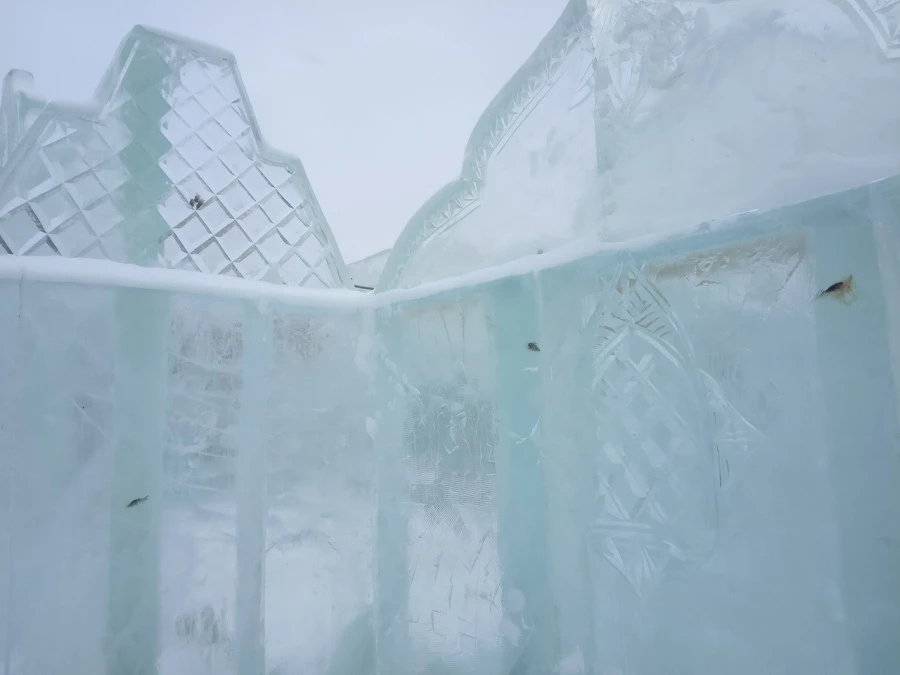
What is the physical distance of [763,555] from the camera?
1.15m

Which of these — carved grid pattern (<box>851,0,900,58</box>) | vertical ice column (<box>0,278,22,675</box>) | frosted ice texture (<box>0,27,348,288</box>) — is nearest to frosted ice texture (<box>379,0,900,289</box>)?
carved grid pattern (<box>851,0,900,58</box>)

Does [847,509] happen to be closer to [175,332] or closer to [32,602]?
[175,332]

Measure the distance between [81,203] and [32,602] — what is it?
106 centimetres

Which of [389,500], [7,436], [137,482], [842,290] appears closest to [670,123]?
[842,290]

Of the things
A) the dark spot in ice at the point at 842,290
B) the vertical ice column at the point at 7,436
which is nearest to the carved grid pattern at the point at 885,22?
the dark spot in ice at the point at 842,290

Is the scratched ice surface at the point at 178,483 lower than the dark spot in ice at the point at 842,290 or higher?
lower

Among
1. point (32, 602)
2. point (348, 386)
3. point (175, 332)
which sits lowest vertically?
point (32, 602)

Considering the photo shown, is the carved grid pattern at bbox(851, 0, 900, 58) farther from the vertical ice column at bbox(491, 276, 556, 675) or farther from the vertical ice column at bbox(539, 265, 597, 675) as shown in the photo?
the vertical ice column at bbox(491, 276, 556, 675)

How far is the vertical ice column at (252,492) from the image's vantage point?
177 centimetres

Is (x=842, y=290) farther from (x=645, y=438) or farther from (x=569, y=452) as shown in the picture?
(x=569, y=452)

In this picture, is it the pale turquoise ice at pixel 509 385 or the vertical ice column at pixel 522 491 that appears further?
the vertical ice column at pixel 522 491

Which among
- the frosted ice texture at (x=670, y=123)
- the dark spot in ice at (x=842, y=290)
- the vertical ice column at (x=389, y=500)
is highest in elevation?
the frosted ice texture at (x=670, y=123)

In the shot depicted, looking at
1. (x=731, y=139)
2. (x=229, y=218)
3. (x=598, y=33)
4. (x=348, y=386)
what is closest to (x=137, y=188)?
(x=229, y=218)

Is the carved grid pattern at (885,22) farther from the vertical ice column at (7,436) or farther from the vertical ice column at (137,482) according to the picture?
the vertical ice column at (7,436)
